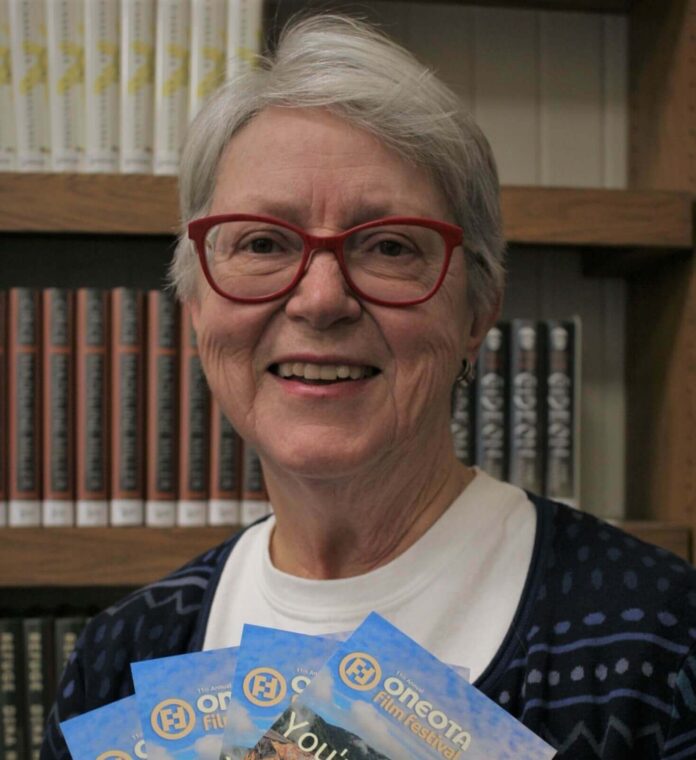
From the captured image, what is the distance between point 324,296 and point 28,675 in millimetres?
925

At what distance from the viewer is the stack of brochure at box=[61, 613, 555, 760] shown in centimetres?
69

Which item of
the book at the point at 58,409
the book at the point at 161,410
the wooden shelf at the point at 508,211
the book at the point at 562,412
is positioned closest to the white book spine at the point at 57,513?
the book at the point at 58,409

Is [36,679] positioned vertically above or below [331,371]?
below

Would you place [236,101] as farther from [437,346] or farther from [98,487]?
[98,487]

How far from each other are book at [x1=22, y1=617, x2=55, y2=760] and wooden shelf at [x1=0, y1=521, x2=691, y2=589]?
0.40 feet

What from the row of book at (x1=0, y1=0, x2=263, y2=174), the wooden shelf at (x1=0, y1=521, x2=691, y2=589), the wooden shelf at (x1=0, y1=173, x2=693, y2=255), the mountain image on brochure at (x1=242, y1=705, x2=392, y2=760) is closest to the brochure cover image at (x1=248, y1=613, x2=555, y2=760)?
the mountain image on brochure at (x1=242, y1=705, x2=392, y2=760)

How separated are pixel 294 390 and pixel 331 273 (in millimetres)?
110

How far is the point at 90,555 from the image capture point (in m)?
1.33

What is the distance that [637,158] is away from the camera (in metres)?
1.65

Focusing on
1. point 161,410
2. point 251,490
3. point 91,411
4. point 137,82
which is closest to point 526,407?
point 251,490

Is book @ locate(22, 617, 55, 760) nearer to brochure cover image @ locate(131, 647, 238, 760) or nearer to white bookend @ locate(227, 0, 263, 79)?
brochure cover image @ locate(131, 647, 238, 760)

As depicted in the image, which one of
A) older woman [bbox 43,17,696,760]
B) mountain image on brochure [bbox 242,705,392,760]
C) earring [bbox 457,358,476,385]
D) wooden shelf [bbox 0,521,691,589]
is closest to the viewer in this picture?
mountain image on brochure [bbox 242,705,392,760]

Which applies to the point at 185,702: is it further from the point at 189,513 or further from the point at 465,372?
the point at 189,513

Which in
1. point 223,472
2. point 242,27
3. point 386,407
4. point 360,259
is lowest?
point 223,472
